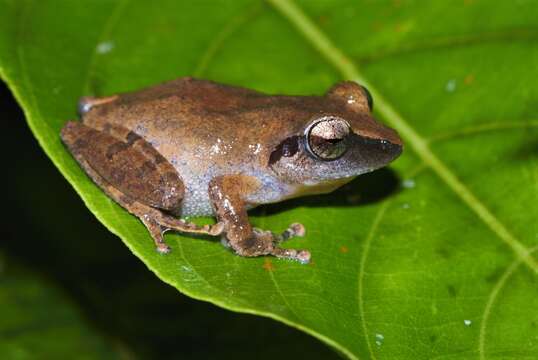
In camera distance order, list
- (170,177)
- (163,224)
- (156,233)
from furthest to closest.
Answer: (170,177) → (163,224) → (156,233)

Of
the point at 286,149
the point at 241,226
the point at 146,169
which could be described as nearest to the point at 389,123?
the point at 286,149

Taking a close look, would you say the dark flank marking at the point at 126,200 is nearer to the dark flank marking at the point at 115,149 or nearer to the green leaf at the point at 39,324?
the dark flank marking at the point at 115,149

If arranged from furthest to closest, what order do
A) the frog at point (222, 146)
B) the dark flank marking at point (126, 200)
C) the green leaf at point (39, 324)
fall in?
the green leaf at point (39, 324) → the frog at point (222, 146) → the dark flank marking at point (126, 200)

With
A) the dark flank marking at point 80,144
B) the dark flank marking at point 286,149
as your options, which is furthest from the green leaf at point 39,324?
the dark flank marking at point 286,149

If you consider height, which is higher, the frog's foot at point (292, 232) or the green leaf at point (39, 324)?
the frog's foot at point (292, 232)

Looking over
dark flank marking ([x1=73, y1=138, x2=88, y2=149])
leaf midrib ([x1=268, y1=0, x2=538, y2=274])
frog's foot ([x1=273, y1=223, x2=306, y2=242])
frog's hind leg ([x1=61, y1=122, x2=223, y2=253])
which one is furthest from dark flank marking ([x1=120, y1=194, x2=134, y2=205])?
leaf midrib ([x1=268, y1=0, x2=538, y2=274])

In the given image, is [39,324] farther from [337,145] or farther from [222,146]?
[337,145]

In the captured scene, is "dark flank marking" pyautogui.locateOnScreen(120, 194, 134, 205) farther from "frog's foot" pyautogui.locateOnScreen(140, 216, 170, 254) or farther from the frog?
"frog's foot" pyautogui.locateOnScreen(140, 216, 170, 254)
